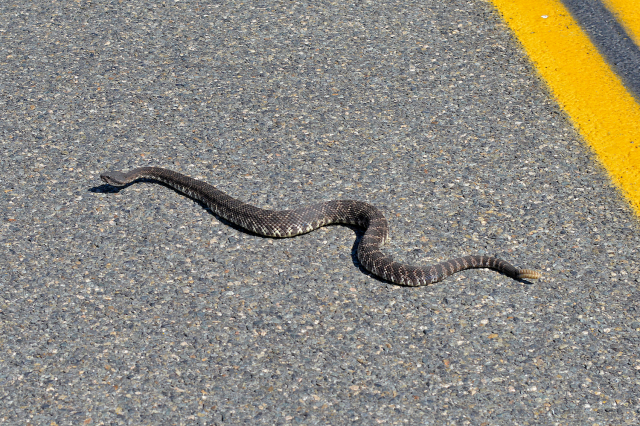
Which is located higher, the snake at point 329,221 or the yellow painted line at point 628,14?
the yellow painted line at point 628,14

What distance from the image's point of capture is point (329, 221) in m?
6.74

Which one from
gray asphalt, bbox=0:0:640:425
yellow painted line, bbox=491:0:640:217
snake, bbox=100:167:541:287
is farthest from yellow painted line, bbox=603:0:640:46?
snake, bbox=100:167:541:287

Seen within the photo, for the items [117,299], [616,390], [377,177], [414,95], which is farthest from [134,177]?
[616,390]

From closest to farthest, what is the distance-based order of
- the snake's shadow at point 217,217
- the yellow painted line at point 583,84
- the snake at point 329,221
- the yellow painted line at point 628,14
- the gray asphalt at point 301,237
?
the gray asphalt at point 301,237 → the snake at point 329,221 → the snake's shadow at point 217,217 → the yellow painted line at point 583,84 → the yellow painted line at point 628,14

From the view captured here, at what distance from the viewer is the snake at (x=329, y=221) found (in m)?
5.93

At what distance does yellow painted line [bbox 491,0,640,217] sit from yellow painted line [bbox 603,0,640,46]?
1.55ft

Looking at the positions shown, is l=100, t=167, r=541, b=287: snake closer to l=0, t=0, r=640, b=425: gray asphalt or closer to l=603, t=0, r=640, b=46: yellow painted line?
l=0, t=0, r=640, b=425: gray asphalt

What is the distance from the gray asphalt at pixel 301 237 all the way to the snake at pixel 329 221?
10cm

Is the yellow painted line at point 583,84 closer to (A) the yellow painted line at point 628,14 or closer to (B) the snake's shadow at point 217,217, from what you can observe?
(A) the yellow painted line at point 628,14

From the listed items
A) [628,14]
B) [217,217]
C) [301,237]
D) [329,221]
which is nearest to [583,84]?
[628,14]

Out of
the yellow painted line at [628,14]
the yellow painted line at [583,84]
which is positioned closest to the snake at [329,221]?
the yellow painted line at [583,84]

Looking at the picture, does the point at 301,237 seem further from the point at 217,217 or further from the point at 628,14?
the point at 628,14

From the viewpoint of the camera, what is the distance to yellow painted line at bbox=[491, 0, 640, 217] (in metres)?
6.78

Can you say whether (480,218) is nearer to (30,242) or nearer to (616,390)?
(616,390)
